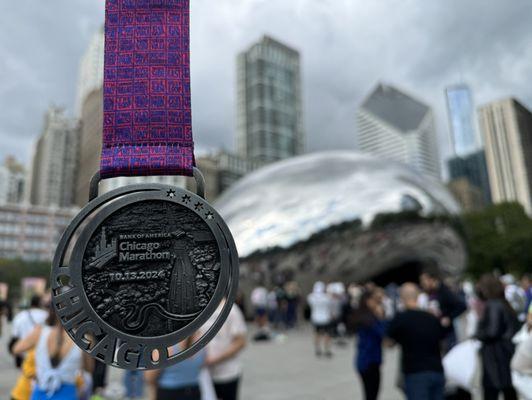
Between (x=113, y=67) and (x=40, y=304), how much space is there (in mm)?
4450

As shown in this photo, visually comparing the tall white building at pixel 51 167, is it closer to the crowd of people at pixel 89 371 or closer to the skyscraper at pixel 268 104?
the crowd of people at pixel 89 371

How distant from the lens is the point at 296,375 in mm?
6582

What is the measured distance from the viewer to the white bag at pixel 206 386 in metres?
3.22

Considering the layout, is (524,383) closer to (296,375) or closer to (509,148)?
(296,375)

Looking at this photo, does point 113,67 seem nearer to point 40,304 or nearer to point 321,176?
point 40,304

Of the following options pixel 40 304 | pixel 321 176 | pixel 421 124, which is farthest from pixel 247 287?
pixel 421 124

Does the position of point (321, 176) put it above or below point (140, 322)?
above

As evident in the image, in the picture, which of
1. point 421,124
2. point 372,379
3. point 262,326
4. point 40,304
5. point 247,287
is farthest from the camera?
point 421,124

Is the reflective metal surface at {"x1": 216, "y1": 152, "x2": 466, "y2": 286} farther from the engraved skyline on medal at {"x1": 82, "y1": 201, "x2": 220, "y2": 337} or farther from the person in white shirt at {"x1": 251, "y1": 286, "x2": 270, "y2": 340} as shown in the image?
the engraved skyline on medal at {"x1": 82, "y1": 201, "x2": 220, "y2": 337}

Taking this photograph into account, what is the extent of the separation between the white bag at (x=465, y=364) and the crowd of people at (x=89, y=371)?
6.53 ft

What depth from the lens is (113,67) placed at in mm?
1270

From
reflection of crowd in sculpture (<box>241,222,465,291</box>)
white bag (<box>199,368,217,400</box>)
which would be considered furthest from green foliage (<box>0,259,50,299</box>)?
white bag (<box>199,368,217,400</box>)

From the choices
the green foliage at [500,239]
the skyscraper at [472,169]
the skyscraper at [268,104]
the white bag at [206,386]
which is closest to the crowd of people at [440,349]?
the white bag at [206,386]

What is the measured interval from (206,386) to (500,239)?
134ft
